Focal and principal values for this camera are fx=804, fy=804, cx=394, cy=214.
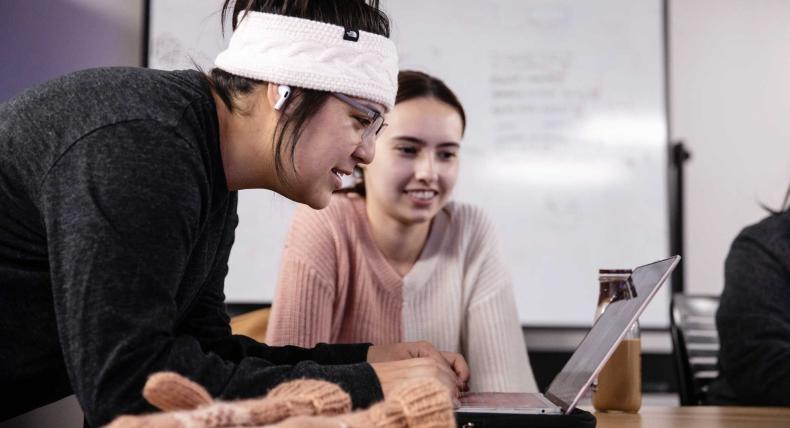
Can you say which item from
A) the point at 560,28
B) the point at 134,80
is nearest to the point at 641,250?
the point at 560,28

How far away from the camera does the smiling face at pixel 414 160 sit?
179 cm

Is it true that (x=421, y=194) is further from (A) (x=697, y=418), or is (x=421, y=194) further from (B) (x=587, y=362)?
(B) (x=587, y=362)

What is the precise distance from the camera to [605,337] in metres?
0.90

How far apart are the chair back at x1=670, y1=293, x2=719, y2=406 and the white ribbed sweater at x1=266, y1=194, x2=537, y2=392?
1.21ft

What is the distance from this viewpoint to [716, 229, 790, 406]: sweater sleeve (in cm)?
155

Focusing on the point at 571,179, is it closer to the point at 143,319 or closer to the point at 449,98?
the point at 449,98

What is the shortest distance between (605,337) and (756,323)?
88 cm

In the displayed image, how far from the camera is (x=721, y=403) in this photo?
171 centimetres

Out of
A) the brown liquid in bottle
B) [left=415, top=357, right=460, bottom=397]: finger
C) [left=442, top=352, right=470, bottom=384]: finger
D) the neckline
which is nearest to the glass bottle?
the brown liquid in bottle

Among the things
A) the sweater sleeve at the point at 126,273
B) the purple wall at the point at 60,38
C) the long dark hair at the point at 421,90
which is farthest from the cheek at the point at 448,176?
the purple wall at the point at 60,38

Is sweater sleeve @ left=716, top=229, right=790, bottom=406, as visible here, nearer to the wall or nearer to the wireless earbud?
the wireless earbud

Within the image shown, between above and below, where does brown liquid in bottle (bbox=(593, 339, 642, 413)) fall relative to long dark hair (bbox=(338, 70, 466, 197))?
below

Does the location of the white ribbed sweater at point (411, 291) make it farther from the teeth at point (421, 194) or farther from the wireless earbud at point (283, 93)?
the wireless earbud at point (283, 93)

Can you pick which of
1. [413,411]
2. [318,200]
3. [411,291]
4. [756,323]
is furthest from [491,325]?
[413,411]
